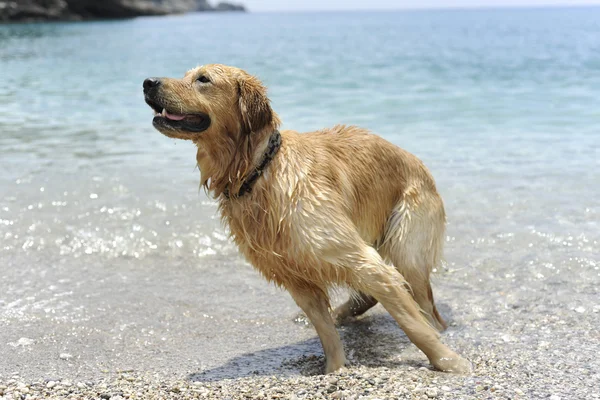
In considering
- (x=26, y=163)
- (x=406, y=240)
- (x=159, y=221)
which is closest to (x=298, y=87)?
(x=26, y=163)

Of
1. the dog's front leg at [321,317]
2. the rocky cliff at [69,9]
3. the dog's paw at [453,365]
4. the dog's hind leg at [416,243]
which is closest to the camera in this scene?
the dog's paw at [453,365]

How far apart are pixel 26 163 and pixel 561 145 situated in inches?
331

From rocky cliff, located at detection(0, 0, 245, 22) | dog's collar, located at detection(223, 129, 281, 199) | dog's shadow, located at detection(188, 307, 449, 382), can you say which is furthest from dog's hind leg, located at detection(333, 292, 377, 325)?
rocky cliff, located at detection(0, 0, 245, 22)

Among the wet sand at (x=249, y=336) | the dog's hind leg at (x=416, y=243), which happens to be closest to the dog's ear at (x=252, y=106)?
the dog's hind leg at (x=416, y=243)

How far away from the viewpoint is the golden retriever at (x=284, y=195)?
4.34 m

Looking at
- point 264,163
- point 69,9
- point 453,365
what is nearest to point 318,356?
point 453,365

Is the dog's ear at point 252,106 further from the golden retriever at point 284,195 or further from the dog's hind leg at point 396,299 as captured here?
the dog's hind leg at point 396,299

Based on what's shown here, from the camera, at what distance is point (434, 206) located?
210 inches

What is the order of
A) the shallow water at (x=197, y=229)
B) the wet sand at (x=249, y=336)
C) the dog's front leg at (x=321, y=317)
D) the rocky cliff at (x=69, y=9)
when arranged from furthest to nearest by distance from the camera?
the rocky cliff at (x=69, y=9) → the shallow water at (x=197, y=229) → the dog's front leg at (x=321, y=317) → the wet sand at (x=249, y=336)

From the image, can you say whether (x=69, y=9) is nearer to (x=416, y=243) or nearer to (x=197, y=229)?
(x=197, y=229)

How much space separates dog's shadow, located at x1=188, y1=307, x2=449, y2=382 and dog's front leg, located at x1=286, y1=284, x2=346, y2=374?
0.16m

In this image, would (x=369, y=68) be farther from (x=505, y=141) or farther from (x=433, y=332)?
(x=433, y=332)

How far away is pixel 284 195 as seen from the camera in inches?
173

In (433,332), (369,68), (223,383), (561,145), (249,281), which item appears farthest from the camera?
(369,68)
